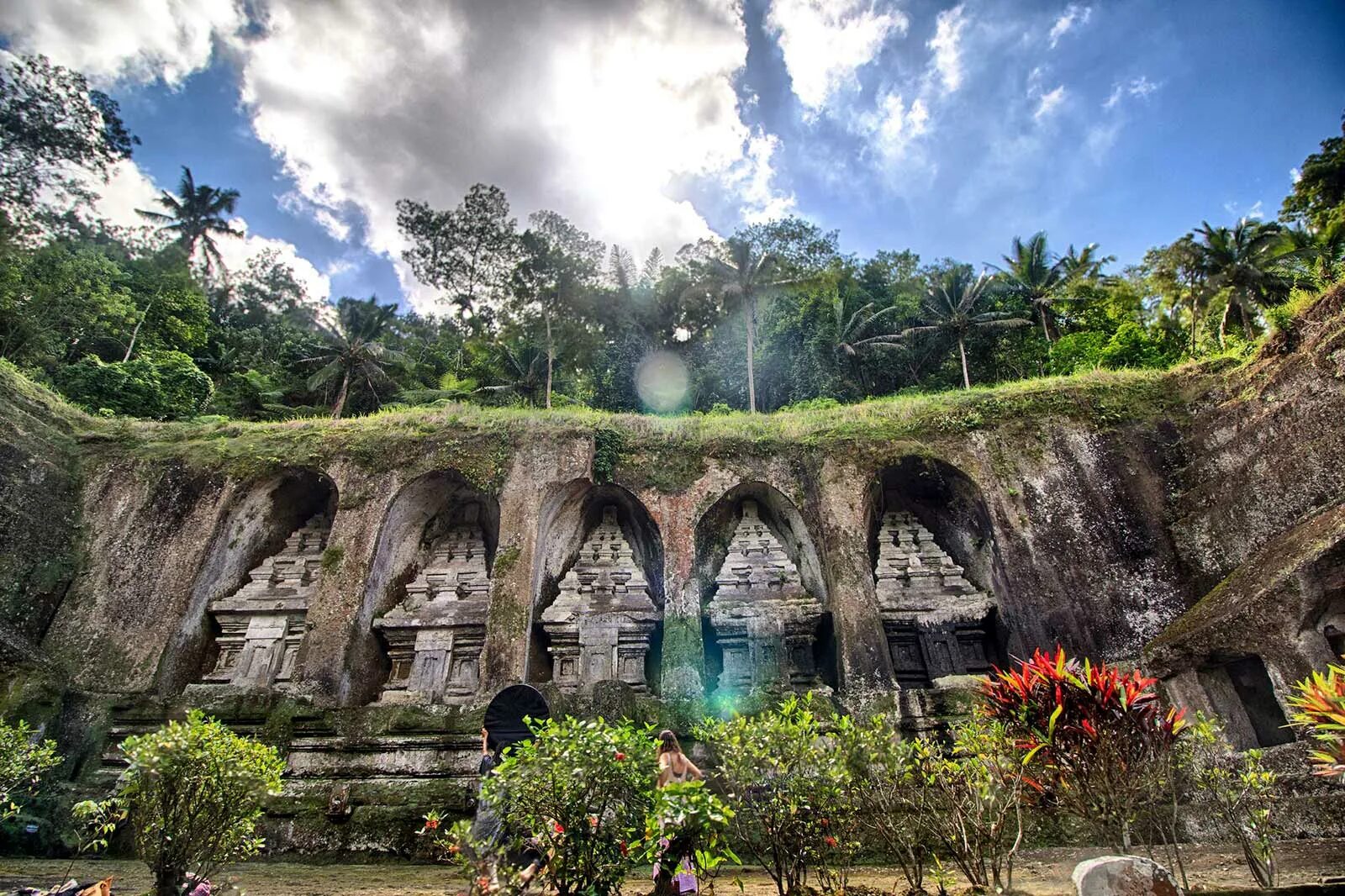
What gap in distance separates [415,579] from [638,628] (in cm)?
469

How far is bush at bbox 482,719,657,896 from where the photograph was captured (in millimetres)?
4230

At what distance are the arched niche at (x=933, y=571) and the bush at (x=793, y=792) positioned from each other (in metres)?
7.18

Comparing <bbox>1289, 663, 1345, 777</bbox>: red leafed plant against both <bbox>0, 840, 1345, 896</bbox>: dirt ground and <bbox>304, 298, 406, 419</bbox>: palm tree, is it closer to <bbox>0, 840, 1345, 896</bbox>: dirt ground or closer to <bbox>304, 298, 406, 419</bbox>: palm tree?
<bbox>0, 840, 1345, 896</bbox>: dirt ground

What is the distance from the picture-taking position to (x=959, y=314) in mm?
27375

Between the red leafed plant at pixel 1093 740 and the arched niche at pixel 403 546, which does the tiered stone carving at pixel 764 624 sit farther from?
the red leafed plant at pixel 1093 740

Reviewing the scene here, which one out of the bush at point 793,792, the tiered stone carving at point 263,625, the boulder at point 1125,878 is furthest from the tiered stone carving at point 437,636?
the boulder at point 1125,878

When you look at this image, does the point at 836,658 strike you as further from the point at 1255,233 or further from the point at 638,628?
the point at 1255,233

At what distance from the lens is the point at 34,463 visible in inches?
465

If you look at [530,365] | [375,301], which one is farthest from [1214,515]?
[375,301]

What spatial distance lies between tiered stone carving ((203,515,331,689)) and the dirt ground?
400cm

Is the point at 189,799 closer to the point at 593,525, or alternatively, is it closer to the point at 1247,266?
the point at 593,525

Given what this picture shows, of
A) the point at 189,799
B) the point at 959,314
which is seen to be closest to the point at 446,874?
the point at 189,799

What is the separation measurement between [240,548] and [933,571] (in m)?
13.5

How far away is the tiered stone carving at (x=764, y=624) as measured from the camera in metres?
11.9
